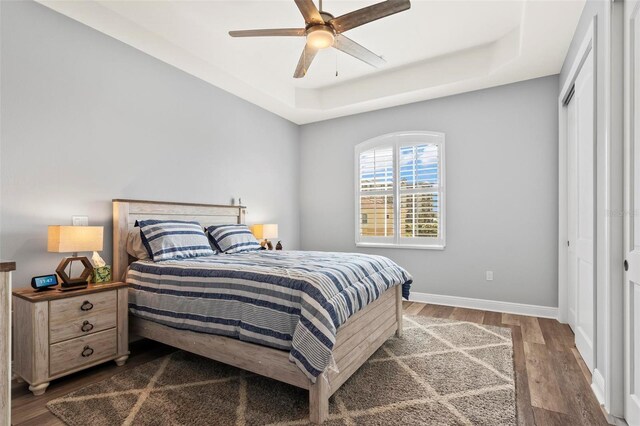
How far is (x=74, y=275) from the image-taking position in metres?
2.68

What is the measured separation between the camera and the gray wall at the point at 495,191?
3.76m

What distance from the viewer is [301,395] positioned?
208 cm

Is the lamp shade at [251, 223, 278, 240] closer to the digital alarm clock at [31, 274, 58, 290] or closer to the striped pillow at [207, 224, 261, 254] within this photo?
the striped pillow at [207, 224, 261, 254]

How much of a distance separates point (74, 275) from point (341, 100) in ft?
12.2

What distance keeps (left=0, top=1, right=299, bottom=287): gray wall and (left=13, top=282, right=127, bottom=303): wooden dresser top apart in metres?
0.23

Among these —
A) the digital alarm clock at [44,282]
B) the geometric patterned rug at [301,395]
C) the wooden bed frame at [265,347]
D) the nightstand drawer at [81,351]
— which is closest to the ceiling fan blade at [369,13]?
the wooden bed frame at [265,347]

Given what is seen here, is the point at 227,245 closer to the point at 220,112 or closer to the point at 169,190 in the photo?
the point at 169,190

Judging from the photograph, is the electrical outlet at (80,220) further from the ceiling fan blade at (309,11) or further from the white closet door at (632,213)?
the white closet door at (632,213)

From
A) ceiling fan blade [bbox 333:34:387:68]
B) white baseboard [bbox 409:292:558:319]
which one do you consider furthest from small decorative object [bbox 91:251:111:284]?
white baseboard [bbox 409:292:558:319]

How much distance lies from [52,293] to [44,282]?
5.8 inches

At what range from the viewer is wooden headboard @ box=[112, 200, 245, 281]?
293cm


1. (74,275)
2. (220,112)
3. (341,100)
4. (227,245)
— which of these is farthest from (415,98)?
(74,275)

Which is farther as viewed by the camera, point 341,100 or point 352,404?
point 341,100

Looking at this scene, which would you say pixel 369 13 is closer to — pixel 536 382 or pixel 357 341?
pixel 357 341
